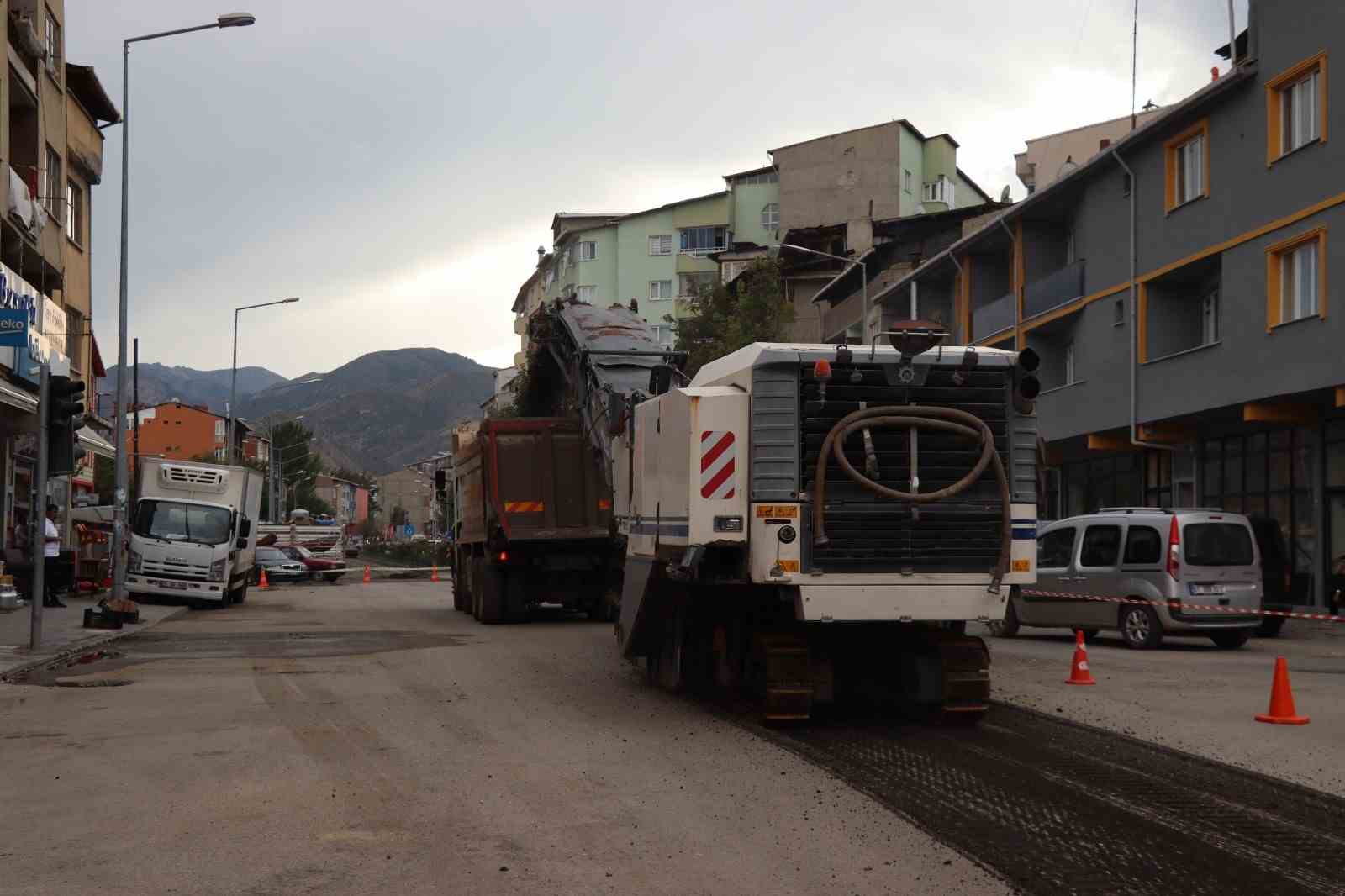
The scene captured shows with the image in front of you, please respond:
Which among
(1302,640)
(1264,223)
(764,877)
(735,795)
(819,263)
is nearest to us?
(764,877)

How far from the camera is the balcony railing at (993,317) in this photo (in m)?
38.7

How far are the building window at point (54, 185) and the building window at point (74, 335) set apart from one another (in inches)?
102

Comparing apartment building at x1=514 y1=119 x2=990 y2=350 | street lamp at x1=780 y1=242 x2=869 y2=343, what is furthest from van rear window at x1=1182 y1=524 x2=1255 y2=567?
apartment building at x1=514 y1=119 x2=990 y2=350

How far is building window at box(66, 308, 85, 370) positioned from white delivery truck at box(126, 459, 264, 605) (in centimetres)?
391

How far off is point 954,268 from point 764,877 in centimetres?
3841

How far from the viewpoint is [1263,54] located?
87.3 feet

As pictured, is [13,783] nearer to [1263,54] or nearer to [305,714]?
[305,714]

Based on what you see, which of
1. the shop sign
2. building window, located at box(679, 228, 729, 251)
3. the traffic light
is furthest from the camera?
building window, located at box(679, 228, 729, 251)

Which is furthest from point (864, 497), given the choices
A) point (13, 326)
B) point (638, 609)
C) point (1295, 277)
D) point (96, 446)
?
point (96, 446)

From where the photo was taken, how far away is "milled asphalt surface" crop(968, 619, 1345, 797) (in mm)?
9812

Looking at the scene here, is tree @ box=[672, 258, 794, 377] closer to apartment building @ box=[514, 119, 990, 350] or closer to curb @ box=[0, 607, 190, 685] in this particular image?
apartment building @ box=[514, 119, 990, 350]

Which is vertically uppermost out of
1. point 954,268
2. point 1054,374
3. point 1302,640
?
point 954,268

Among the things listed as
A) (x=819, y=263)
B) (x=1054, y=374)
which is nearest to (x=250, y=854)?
(x=1054, y=374)

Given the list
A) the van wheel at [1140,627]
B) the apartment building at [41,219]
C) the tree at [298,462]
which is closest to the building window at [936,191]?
the apartment building at [41,219]
